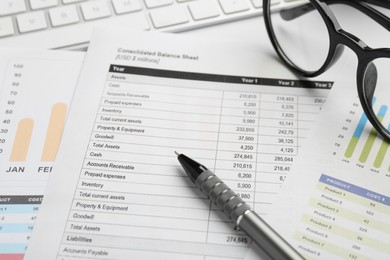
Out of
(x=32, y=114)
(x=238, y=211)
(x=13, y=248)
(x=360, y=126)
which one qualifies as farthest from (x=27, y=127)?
(x=360, y=126)

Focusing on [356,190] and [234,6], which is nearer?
[356,190]

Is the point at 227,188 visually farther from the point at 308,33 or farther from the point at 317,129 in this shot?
the point at 308,33

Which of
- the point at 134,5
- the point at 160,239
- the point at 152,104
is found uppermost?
the point at 134,5

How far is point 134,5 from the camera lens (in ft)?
1.85

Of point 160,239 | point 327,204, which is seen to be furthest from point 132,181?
point 327,204

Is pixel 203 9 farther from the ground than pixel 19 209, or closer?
farther from the ground

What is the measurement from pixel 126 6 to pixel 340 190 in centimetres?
31

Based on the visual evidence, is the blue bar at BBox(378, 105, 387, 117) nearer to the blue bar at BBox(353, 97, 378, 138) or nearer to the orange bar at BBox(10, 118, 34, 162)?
the blue bar at BBox(353, 97, 378, 138)

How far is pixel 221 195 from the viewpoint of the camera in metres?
0.42

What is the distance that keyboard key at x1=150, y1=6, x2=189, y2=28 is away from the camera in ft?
1.82

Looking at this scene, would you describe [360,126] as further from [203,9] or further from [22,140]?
[22,140]

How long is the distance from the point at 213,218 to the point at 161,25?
0.78ft

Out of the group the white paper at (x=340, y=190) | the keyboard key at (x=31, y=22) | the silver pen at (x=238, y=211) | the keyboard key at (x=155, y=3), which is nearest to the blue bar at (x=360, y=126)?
the white paper at (x=340, y=190)

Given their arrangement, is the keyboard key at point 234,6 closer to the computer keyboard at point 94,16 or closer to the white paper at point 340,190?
the computer keyboard at point 94,16
